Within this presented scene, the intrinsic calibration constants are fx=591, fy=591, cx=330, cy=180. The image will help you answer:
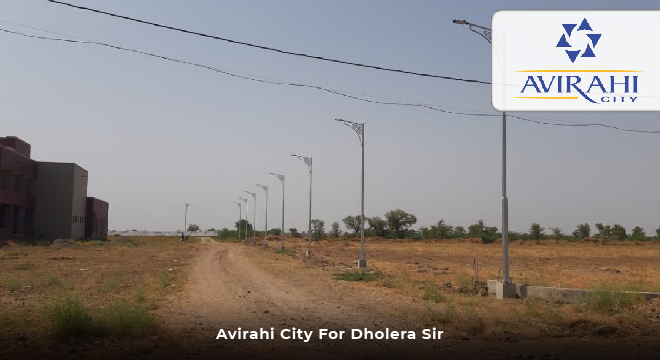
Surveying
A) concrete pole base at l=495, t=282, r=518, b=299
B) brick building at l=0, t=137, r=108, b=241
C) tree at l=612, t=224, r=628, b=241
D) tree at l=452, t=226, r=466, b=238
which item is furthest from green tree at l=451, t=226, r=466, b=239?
concrete pole base at l=495, t=282, r=518, b=299

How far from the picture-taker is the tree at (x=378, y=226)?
524ft

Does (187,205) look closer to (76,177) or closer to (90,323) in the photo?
(76,177)

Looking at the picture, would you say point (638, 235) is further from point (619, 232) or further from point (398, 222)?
point (398, 222)

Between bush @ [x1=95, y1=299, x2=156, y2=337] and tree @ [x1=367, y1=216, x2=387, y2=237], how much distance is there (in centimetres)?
14853

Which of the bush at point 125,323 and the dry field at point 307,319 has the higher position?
the bush at point 125,323

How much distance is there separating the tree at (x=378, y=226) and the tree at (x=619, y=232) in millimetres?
55937

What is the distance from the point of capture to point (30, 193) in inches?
2872

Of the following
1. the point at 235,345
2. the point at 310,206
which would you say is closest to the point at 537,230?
the point at 310,206

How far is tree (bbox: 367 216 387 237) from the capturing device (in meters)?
160

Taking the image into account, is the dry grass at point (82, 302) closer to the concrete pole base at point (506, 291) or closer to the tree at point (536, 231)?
the concrete pole base at point (506, 291)

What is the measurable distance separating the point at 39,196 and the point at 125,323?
70.6m

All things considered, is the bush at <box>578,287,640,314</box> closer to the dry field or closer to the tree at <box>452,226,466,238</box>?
the dry field

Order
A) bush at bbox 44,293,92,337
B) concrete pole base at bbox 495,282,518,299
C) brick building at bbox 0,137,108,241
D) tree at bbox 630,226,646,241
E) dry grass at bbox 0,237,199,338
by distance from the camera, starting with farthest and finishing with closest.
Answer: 1. tree at bbox 630,226,646,241
2. brick building at bbox 0,137,108,241
3. concrete pole base at bbox 495,282,518,299
4. dry grass at bbox 0,237,199,338
5. bush at bbox 44,293,92,337

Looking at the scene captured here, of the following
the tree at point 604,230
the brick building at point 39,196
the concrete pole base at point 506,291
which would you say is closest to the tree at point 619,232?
the tree at point 604,230
